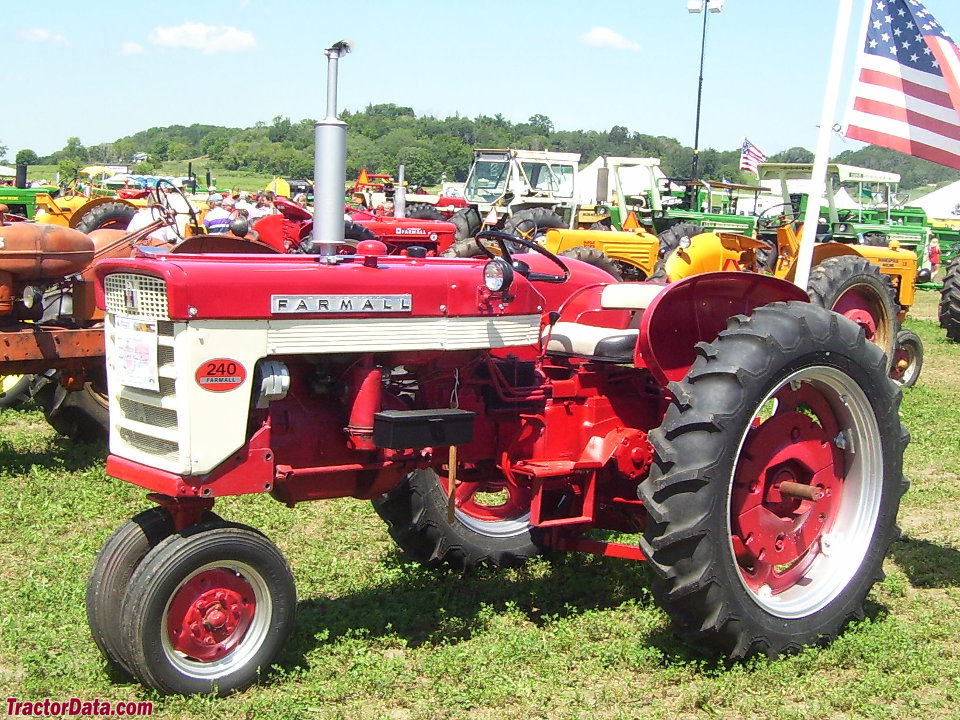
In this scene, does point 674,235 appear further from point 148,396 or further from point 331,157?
point 148,396

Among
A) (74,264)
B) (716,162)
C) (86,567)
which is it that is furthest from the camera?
(716,162)

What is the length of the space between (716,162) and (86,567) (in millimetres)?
84014

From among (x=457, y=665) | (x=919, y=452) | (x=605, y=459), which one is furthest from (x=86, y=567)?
(x=919, y=452)

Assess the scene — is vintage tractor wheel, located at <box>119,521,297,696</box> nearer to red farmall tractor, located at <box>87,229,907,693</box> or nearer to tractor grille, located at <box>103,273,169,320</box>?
red farmall tractor, located at <box>87,229,907,693</box>

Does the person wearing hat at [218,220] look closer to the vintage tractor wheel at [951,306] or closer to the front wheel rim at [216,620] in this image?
the front wheel rim at [216,620]

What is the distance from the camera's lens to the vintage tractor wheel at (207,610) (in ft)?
11.4

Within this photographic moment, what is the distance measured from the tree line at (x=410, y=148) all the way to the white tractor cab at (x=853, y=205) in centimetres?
2716

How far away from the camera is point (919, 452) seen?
303 inches

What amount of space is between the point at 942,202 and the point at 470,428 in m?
43.9

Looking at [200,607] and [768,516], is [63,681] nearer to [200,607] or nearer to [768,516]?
[200,607]

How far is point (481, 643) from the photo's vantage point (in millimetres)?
4188

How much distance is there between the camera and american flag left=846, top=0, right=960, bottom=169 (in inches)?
225

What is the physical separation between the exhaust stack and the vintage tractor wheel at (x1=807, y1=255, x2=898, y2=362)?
6667 mm

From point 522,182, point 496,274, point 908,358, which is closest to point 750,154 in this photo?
point 522,182
